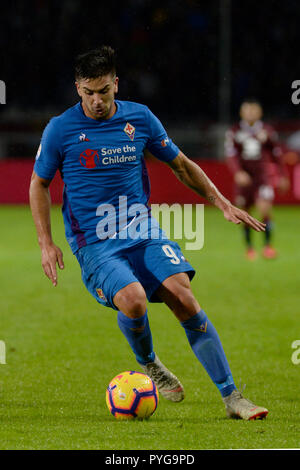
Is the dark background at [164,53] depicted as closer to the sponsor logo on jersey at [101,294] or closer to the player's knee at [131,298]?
the sponsor logo on jersey at [101,294]

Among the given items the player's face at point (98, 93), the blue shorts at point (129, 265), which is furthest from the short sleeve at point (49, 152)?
the blue shorts at point (129, 265)

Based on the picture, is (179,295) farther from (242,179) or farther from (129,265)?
(242,179)

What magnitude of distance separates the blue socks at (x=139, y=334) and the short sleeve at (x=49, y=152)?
0.93 metres

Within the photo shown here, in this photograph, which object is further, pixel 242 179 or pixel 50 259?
pixel 242 179

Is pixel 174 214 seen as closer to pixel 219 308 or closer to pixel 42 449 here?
pixel 219 308

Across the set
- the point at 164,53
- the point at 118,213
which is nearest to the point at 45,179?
the point at 118,213

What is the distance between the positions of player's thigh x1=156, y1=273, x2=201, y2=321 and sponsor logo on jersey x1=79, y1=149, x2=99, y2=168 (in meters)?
0.81

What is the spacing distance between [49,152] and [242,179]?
8620 mm

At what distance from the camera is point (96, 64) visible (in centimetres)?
468

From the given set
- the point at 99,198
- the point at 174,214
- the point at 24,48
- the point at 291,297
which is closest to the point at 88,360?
the point at 99,198

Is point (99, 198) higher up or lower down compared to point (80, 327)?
higher up

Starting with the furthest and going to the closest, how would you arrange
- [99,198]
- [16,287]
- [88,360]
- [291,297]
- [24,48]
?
[24,48], [16,287], [291,297], [88,360], [99,198]

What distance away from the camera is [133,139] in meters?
5.01
